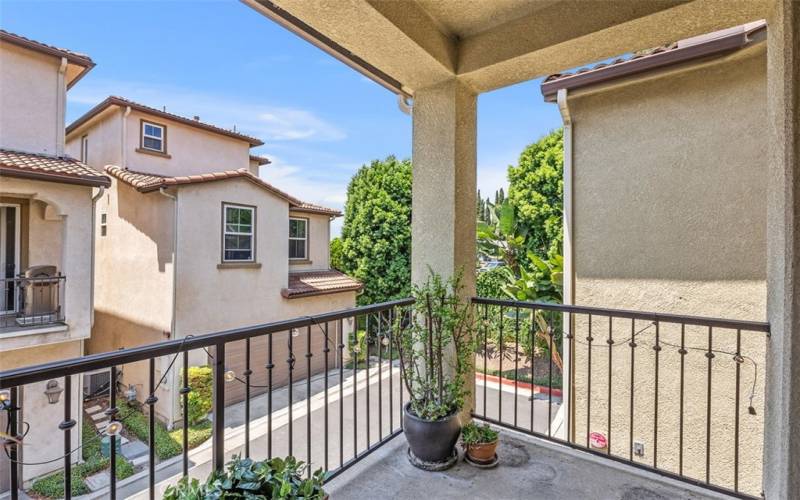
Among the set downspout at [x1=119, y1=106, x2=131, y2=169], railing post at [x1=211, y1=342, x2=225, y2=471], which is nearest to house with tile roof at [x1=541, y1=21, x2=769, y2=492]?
railing post at [x1=211, y1=342, x2=225, y2=471]

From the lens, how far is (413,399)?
7.88 ft

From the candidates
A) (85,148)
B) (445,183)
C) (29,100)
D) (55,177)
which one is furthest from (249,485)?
(85,148)

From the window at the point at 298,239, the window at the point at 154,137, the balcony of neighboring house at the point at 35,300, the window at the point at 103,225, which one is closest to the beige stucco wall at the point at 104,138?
the window at the point at 154,137

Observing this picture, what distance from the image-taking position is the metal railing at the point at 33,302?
5.71 metres

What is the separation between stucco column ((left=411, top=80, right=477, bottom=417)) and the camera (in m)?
2.60

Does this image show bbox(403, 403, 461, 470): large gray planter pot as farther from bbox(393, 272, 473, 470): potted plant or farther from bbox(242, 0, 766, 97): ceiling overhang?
bbox(242, 0, 766, 97): ceiling overhang

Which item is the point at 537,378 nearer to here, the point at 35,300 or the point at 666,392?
the point at 666,392

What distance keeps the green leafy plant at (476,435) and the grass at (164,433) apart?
5.80 m

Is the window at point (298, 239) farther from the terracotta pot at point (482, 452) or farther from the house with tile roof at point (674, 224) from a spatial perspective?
the terracotta pot at point (482, 452)

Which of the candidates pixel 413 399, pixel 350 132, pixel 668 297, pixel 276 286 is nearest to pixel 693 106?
pixel 668 297

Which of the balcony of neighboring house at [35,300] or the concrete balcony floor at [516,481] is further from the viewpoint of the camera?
the balcony of neighboring house at [35,300]

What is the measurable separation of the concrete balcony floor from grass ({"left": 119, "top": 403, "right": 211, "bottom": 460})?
5.47m

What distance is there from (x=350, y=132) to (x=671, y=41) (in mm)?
10498

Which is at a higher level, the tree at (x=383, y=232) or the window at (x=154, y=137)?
the window at (x=154, y=137)
